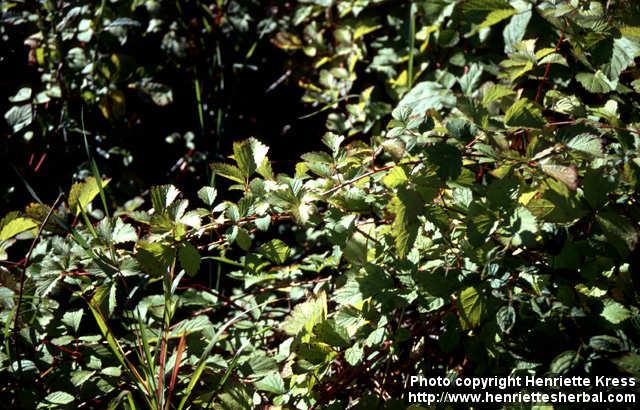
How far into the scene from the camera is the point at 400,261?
4.48 feet

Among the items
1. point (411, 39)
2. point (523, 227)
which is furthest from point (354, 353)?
point (411, 39)

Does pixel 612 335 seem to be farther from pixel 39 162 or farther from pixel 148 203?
pixel 39 162

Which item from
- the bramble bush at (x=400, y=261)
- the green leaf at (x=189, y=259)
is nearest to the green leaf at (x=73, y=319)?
the bramble bush at (x=400, y=261)

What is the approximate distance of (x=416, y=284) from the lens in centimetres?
135

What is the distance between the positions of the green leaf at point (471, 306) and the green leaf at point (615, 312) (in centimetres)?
24

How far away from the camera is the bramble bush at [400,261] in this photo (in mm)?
1239

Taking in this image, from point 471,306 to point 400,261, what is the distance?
19 centimetres

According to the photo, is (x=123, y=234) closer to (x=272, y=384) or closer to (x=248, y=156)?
(x=248, y=156)

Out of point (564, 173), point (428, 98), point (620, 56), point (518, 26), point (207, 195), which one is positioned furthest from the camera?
point (428, 98)

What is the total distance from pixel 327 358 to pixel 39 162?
4.94ft

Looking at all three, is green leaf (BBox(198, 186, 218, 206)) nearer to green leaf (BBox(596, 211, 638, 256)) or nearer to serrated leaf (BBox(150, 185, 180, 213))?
serrated leaf (BBox(150, 185, 180, 213))

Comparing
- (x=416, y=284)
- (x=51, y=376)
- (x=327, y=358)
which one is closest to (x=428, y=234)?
(x=416, y=284)

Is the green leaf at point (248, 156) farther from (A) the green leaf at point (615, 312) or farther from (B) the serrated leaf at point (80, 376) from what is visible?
(A) the green leaf at point (615, 312)

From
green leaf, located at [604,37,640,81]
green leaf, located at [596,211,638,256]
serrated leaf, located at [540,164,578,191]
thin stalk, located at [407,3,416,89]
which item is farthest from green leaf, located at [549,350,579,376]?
thin stalk, located at [407,3,416,89]
